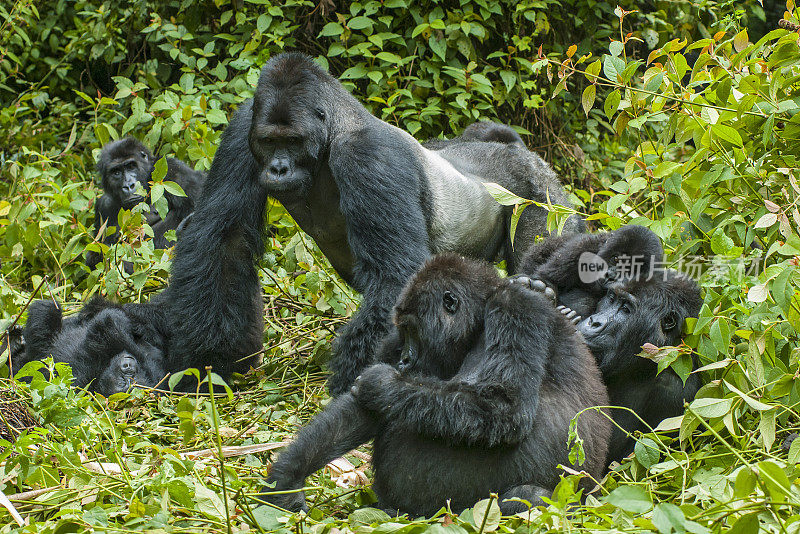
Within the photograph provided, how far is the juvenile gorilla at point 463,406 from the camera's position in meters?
2.62

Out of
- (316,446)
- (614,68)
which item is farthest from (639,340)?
(316,446)

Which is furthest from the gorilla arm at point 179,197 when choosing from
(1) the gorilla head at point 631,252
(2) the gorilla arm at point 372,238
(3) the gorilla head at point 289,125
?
(1) the gorilla head at point 631,252

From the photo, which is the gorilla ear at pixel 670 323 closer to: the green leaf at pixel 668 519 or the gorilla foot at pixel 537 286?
the gorilla foot at pixel 537 286

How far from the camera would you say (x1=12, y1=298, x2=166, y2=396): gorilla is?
14.5ft

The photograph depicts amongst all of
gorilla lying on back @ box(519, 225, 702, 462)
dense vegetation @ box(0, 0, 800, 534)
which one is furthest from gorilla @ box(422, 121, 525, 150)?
gorilla lying on back @ box(519, 225, 702, 462)

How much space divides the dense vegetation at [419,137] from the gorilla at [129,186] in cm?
15

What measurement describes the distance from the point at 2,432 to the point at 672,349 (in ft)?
7.59

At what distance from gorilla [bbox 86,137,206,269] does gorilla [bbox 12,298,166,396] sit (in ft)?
5.18

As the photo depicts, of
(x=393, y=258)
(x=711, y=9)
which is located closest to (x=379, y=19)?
(x=711, y=9)

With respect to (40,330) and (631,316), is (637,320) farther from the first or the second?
(40,330)

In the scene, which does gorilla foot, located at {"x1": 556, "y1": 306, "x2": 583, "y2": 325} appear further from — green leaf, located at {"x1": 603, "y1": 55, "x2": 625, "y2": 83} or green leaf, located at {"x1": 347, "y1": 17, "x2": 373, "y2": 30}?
green leaf, located at {"x1": 347, "y1": 17, "x2": 373, "y2": 30}

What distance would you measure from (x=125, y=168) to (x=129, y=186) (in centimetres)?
15

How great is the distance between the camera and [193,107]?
6184mm

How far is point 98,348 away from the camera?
174 inches
